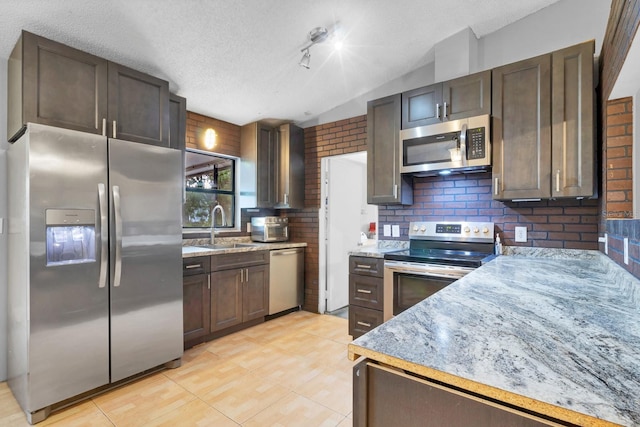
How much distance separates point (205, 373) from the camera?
2.47m

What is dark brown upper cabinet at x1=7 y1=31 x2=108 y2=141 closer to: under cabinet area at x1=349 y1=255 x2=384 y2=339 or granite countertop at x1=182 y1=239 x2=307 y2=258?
granite countertop at x1=182 y1=239 x2=307 y2=258

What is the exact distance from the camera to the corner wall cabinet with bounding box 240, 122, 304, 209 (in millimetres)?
3891

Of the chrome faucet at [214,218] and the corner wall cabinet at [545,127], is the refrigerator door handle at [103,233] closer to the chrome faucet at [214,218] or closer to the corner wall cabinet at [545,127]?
the chrome faucet at [214,218]

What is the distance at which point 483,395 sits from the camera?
0.63 metres

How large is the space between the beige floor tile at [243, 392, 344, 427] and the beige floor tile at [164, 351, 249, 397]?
0.52 m

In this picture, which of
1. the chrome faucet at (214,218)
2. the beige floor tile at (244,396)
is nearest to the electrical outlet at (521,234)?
the beige floor tile at (244,396)

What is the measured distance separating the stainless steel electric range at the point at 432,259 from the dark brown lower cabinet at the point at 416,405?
70.6 inches

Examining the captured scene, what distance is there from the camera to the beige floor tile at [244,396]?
6.50ft

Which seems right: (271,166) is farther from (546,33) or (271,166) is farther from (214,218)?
(546,33)

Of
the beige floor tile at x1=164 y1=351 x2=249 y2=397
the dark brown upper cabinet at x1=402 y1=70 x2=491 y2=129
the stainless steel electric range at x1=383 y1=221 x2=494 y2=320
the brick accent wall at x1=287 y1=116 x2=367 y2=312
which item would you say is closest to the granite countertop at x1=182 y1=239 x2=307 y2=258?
the brick accent wall at x1=287 y1=116 x2=367 y2=312

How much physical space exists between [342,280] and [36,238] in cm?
321

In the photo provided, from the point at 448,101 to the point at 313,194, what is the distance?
6.50 ft

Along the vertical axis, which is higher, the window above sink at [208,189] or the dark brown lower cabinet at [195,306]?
the window above sink at [208,189]

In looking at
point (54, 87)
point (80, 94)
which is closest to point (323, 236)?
point (80, 94)
